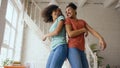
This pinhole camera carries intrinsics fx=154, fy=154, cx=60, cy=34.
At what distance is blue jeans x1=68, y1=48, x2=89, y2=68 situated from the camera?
1.29 meters

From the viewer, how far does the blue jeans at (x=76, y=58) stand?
50.8 inches

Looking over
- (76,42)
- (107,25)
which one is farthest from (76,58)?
(107,25)

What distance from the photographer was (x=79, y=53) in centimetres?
135

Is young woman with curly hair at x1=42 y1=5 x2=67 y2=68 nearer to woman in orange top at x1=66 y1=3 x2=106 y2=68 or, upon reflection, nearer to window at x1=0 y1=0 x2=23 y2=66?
woman in orange top at x1=66 y1=3 x2=106 y2=68

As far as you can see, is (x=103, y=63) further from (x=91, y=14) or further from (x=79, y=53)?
(x=79, y=53)

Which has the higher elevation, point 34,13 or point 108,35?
point 34,13

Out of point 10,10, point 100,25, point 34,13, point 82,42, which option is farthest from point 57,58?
point 100,25

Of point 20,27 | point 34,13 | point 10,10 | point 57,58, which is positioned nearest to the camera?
point 57,58

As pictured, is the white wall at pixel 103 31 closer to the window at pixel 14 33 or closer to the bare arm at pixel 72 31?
the window at pixel 14 33

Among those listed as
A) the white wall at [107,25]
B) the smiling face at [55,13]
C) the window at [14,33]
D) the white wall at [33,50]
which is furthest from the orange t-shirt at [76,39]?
the white wall at [107,25]

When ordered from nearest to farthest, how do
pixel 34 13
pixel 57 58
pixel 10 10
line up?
pixel 57 58
pixel 10 10
pixel 34 13

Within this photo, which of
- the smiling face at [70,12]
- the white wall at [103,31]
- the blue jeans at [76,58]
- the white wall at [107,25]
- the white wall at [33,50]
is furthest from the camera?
the white wall at [107,25]

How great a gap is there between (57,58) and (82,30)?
13.2 inches

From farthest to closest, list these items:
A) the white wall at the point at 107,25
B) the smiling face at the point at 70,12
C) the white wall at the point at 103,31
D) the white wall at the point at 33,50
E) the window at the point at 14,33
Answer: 1. the white wall at the point at 107,25
2. the white wall at the point at 103,31
3. the white wall at the point at 33,50
4. the window at the point at 14,33
5. the smiling face at the point at 70,12
